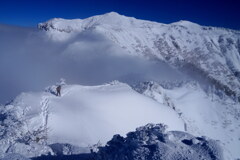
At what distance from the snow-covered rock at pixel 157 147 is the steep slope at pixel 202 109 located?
39.8 ft

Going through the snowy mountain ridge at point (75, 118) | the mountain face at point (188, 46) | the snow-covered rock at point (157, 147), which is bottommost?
the snow-covered rock at point (157, 147)

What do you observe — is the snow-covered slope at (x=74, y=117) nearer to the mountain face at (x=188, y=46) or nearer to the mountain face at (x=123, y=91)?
the mountain face at (x=123, y=91)

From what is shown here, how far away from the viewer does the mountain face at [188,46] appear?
42375mm

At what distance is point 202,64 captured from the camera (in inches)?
1779

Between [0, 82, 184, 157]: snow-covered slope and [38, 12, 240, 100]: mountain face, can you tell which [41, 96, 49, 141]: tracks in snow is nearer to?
[0, 82, 184, 157]: snow-covered slope

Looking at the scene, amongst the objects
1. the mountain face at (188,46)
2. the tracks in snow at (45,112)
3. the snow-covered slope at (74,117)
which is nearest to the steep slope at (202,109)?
the snow-covered slope at (74,117)

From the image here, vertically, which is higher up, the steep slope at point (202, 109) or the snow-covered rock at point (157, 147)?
the steep slope at point (202, 109)

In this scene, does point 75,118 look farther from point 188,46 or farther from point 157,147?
point 188,46

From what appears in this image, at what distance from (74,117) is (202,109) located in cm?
1495

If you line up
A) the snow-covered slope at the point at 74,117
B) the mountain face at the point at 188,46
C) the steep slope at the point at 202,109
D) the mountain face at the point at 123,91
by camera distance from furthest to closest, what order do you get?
the mountain face at the point at 188,46
the steep slope at the point at 202,109
the snow-covered slope at the point at 74,117
the mountain face at the point at 123,91

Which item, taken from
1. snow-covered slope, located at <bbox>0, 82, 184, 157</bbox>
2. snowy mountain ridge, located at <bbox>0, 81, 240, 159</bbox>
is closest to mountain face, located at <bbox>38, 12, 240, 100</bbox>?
snowy mountain ridge, located at <bbox>0, 81, 240, 159</bbox>

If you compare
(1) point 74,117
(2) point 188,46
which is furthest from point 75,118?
(2) point 188,46

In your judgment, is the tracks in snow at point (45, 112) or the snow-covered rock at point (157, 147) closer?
the snow-covered rock at point (157, 147)

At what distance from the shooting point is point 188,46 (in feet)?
172
